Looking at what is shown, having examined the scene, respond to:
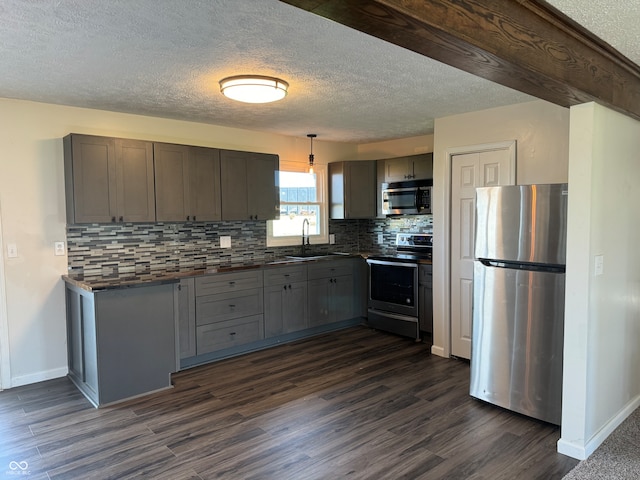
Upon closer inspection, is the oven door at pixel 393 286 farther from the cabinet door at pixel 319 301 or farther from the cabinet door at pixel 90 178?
the cabinet door at pixel 90 178

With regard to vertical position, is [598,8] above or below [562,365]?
above

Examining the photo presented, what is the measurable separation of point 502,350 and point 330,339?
87.5 inches

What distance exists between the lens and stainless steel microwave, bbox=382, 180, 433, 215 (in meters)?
5.04

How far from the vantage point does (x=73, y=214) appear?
366 centimetres

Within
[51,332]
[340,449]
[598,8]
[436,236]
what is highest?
[598,8]

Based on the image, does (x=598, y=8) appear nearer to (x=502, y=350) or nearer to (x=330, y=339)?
(x=502, y=350)

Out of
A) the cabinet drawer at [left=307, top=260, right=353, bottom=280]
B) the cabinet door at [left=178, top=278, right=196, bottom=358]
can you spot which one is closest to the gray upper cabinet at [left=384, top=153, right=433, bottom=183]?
the cabinet drawer at [left=307, top=260, right=353, bottom=280]

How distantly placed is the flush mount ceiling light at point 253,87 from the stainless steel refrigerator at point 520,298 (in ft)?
5.45

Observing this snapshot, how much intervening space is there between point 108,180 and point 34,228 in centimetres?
73

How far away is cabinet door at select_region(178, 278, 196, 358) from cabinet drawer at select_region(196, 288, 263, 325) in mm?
59

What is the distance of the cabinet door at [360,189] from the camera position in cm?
566

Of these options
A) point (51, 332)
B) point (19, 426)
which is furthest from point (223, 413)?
point (51, 332)

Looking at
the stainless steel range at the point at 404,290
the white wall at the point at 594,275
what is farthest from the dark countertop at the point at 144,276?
the white wall at the point at 594,275

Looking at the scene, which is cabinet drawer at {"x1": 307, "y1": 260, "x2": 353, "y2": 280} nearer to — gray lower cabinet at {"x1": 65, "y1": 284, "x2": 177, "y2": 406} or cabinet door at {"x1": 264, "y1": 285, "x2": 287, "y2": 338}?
cabinet door at {"x1": 264, "y1": 285, "x2": 287, "y2": 338}
